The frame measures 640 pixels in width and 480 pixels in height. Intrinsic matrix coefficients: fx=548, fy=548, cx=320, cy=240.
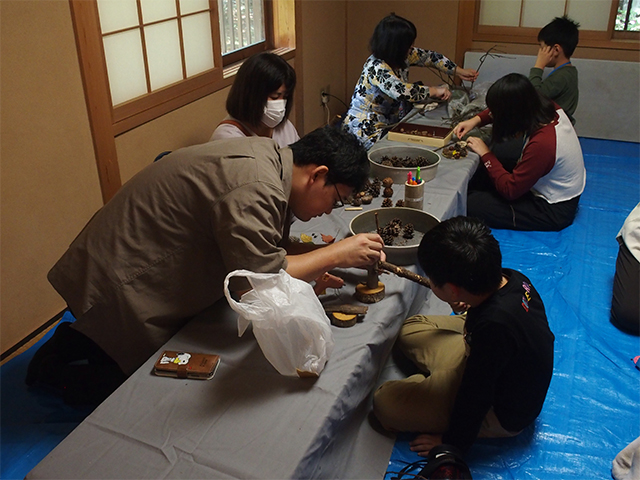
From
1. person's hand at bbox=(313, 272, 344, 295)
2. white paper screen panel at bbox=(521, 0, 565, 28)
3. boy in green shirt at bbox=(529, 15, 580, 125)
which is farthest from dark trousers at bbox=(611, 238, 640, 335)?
white paper screen panel at bbox=(521, 0, 565, 28)

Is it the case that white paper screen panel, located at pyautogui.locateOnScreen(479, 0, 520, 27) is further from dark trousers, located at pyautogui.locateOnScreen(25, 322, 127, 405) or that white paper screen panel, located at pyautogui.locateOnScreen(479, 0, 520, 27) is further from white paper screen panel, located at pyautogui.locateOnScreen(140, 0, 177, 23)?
dark trousers, located at pyautogui.locateOnScreen(25, 322, 127, 405)

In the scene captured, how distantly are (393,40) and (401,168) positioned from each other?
1297mm

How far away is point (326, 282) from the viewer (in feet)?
5.78

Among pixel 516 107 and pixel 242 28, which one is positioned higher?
pixel 242 28

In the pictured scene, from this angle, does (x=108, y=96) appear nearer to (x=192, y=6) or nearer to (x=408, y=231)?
(x=192, y=6)

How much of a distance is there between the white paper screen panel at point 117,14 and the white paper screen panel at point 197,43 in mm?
Answer: 486

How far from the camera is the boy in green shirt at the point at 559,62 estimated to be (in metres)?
3.77

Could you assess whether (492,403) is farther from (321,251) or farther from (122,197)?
(122,197)

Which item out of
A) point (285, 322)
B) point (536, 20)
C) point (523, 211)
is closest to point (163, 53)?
point (523, 211)

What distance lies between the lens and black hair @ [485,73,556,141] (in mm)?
2846

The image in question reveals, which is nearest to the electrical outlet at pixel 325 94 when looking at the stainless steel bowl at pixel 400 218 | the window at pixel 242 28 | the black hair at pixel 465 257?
the window at pixel 242 28

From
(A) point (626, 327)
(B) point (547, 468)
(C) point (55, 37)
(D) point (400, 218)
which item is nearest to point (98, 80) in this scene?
(C) point (55, 37)

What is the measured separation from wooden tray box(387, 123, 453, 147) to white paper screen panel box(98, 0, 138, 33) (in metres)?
1.57

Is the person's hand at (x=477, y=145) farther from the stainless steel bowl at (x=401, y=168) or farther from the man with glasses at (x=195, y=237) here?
the man with glasses at (x=195, y=237)
